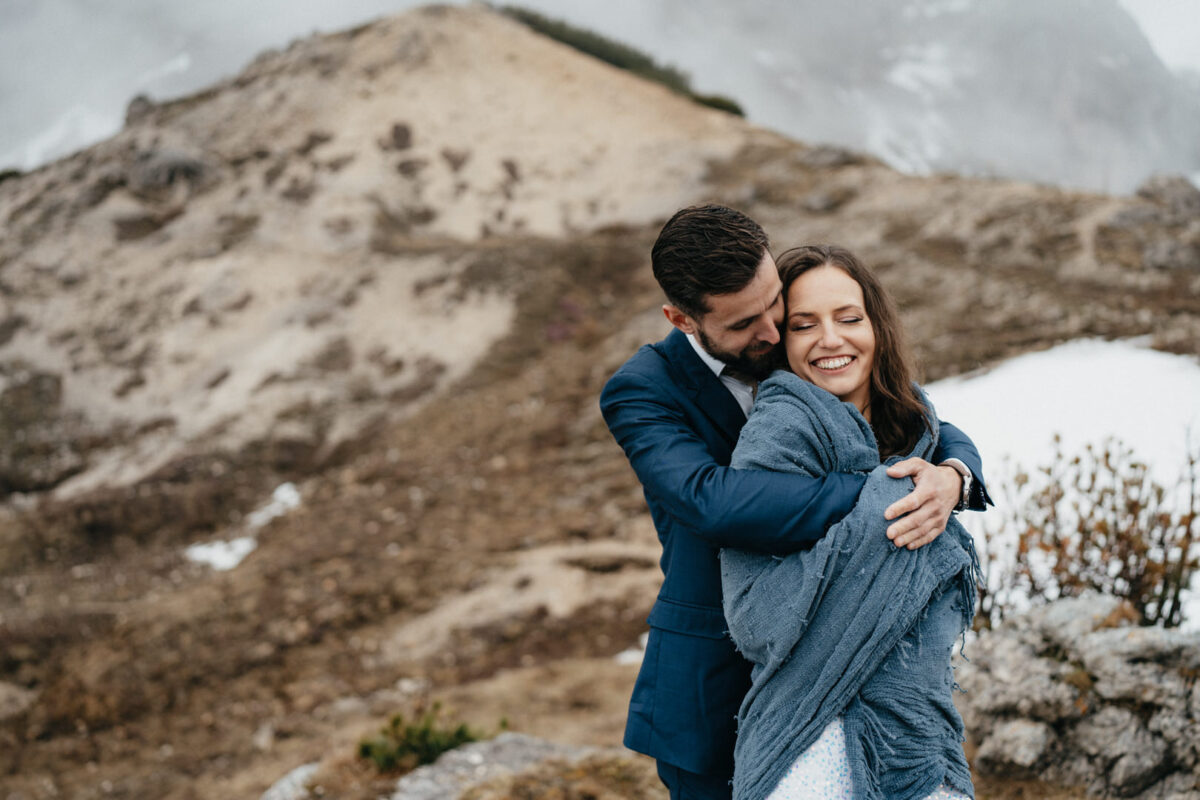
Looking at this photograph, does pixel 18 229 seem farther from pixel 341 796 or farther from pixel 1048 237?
pixel 1048 237

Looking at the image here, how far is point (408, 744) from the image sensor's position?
180 inches

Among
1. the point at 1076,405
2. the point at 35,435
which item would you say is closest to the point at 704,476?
the point at 1076,405

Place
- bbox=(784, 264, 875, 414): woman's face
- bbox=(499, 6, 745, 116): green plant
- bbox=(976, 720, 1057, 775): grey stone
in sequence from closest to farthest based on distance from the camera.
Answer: bbox=(784, 264, 875, 414): woman's face < bbox=(976, 720, 1057, 775): grey stone < bbox=(499, 6, 745, 116): green plant

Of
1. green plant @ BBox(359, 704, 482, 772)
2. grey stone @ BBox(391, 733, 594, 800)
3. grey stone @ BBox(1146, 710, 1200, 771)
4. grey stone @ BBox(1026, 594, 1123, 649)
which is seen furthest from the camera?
green plant @ BBox(359, 704, 482, 772)

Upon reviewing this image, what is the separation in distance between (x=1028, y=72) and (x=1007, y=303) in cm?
8957

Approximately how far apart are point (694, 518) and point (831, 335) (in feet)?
1.94

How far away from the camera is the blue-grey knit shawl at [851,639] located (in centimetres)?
159

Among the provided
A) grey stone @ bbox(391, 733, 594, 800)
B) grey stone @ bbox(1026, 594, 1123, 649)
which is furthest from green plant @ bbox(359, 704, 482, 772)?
grey stone @ bbox(1026, 594, 1123, 649)

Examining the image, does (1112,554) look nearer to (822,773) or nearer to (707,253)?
(822,773)

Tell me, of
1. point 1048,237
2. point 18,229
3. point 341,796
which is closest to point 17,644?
point 341,796

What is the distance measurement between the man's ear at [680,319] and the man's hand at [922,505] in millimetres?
591

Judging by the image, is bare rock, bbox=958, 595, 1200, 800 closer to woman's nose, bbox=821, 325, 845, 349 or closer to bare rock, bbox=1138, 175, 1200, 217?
woman's nose, bbox=821, 325, 845, 349

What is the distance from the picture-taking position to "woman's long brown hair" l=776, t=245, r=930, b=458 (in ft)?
6.42

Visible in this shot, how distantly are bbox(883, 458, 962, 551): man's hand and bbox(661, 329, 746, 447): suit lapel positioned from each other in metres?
0.41
